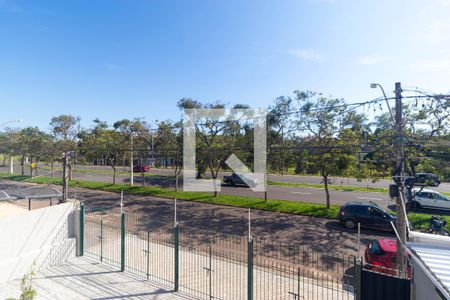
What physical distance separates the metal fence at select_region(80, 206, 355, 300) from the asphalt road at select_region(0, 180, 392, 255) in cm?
82

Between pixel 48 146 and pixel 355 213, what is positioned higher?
pixel 48 146

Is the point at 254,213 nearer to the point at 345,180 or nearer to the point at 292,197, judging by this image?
the point at 292,197

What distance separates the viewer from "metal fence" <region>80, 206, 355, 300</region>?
7.68 meters

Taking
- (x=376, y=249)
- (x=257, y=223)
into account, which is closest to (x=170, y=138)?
(x=257, y=223)

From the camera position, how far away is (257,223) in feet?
50.2

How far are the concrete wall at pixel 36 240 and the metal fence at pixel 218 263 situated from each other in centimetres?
58

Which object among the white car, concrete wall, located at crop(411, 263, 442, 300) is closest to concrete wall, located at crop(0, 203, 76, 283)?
concrete wall, located at crop(411, 263, 442, 300)

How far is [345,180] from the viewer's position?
103 feet

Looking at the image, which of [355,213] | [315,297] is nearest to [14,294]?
[315,297]

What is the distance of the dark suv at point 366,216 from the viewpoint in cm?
1346

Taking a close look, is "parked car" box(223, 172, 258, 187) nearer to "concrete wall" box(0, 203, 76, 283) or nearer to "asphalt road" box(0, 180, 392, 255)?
"asphalt road" box(0, 180, 392, 255)

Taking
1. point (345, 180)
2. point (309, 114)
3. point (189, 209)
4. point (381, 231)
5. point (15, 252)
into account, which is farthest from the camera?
point (345, 180)

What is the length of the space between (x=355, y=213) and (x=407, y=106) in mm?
5473

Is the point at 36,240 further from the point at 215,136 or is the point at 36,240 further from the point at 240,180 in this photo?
the point at 240,180
